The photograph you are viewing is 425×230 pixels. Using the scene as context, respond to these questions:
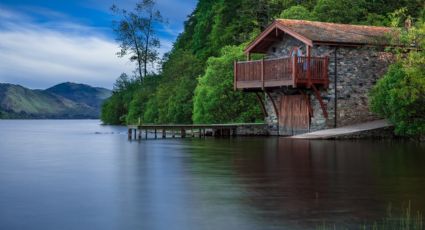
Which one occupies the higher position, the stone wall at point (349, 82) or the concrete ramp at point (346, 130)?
the stone wall at point (349, 82)

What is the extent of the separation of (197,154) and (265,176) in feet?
28.1

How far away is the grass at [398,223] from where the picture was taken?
357 inches

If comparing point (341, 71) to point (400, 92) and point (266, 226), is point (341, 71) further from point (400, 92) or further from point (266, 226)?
point (266, 226)

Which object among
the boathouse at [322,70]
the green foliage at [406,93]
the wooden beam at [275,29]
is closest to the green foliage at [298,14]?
the wooden beam at [275,29]

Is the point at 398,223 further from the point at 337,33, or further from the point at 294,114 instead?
the point at 294,114

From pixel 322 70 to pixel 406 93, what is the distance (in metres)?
5.71

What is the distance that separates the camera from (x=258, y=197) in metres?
12.1

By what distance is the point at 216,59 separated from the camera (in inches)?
1729

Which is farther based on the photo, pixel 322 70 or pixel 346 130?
pixel 322 70

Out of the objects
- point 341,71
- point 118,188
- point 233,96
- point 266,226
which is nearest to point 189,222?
point 266,226

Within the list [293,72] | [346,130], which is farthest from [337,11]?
[346,130]

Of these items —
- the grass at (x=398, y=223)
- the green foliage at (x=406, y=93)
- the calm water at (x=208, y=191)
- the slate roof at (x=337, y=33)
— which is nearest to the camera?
the grass at (x=398, y=223)

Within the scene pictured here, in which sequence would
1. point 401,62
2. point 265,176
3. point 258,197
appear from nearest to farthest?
point 258,197 < point 265,176 < point 401,62

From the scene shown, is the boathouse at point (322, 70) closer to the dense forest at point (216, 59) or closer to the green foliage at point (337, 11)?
the dense forest at point (216, 59)
